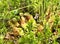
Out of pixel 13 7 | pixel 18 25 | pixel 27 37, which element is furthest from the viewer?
pixel 13 7

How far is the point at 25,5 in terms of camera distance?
2.28 m

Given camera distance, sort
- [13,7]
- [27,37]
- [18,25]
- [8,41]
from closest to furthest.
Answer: [27,37] → [8,41] → [18,25] → [13,7]

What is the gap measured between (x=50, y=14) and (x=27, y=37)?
0.54 metres

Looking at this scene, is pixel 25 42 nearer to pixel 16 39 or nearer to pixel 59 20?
pixel 16 39

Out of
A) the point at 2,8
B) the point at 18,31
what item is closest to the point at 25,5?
the point at 2,8

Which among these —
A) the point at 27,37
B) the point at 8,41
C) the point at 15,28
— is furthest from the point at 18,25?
the point at 27,37

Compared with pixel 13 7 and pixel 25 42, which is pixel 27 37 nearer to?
pixel 25 42

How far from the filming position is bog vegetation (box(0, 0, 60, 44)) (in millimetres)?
1791

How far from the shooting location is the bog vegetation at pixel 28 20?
5.87ft

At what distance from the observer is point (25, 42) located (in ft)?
5.73

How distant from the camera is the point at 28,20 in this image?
2.11 m

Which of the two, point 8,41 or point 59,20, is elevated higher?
point 59,20

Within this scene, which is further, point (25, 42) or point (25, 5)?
point (25, 5)

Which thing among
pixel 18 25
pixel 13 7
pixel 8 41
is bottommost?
pixel 8 41
